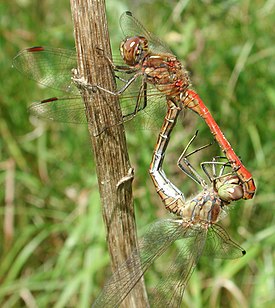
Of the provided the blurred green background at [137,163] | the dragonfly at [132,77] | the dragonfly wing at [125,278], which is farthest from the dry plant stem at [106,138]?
the blurred green background at [137,163]

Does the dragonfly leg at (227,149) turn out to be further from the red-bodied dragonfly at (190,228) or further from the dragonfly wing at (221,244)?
the dragonfly wing at (221,244)

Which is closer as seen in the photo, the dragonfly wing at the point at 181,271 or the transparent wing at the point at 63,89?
the transparent wing at the point at 63,89

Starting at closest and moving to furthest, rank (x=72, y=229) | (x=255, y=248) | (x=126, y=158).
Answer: (x=126, y=158)
(x=255, y=248)
(x=72, y=229)

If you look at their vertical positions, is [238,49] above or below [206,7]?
below

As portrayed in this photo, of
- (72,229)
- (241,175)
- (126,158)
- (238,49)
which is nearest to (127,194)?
(126,158)

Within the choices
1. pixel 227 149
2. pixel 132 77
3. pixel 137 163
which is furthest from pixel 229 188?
pixel 137 163

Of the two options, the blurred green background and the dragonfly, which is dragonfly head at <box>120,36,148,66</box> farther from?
the blurred green background

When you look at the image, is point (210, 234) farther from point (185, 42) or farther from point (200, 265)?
point (185, 42)
